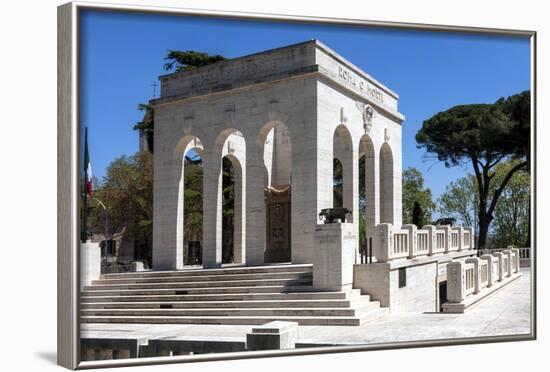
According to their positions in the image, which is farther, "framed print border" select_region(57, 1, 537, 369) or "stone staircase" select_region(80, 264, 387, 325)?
"stone staircase" select_region(80, 264, 387, 325)

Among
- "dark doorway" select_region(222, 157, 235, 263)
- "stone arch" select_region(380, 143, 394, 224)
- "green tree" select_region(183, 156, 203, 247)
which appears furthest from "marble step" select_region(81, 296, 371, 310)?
"green tree" select_region(183, 156, 203, 247)

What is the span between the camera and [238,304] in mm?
18438

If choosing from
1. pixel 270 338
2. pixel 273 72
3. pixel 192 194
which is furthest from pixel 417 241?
pixel 192 194

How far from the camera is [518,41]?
16.3 meters

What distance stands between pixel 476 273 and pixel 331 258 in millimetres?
5376

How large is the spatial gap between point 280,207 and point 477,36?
1079 centimetres

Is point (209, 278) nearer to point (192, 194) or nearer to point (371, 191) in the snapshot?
point (371, 191)

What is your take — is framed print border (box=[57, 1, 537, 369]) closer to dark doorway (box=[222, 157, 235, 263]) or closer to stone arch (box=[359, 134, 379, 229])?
stone arch (box=[359, 134, 379, 229])

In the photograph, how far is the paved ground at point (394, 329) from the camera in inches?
580

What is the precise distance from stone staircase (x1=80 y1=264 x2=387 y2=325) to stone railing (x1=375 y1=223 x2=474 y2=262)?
1.65 meters

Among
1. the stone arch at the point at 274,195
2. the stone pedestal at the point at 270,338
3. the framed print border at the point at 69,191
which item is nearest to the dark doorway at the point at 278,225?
the stone arch at the point at 274,195

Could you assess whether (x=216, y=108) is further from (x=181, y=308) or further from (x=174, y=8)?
(x=174, y=8)

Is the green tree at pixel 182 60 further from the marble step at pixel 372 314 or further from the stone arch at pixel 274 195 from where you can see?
the marble step at pixel 372 314

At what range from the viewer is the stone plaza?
16375 millimetres
